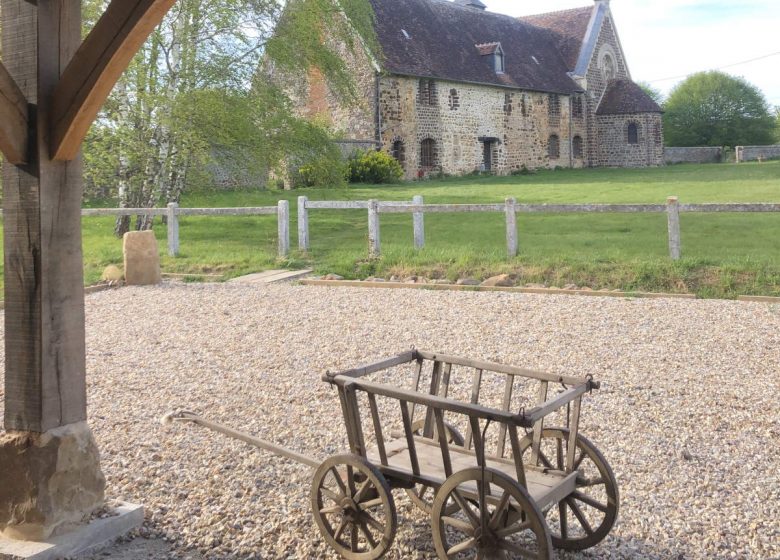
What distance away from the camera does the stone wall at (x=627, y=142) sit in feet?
139

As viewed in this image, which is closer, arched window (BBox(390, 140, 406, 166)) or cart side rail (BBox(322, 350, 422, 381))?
cart side rail (BBox(322, 350, 422, 381))

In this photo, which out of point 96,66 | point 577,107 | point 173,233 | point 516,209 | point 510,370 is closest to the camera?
point 96,66

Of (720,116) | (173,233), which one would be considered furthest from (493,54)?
(720,116)

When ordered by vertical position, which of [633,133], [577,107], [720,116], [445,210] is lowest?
[445,210]

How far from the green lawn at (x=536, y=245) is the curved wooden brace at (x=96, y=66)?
29.3 ft

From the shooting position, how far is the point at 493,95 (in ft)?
120

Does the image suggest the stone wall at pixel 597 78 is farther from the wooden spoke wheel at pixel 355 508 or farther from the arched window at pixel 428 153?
the wooden spoke wheel at pixel 355 508

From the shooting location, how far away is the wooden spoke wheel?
11.8ft

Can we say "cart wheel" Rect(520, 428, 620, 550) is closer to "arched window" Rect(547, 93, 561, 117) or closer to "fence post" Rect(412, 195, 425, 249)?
"fence post" Rect(412, 195, 425, 249)

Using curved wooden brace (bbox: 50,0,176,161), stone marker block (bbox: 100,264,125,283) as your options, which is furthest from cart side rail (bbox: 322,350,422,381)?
stone marker block (bbox: 100,264,125,283)

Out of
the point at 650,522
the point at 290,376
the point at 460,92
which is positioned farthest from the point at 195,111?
the point at 460,92

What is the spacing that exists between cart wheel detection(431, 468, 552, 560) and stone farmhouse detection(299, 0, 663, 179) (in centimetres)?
2344

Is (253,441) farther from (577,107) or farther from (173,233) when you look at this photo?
(577,107)

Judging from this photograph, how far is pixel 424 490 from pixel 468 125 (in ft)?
107
